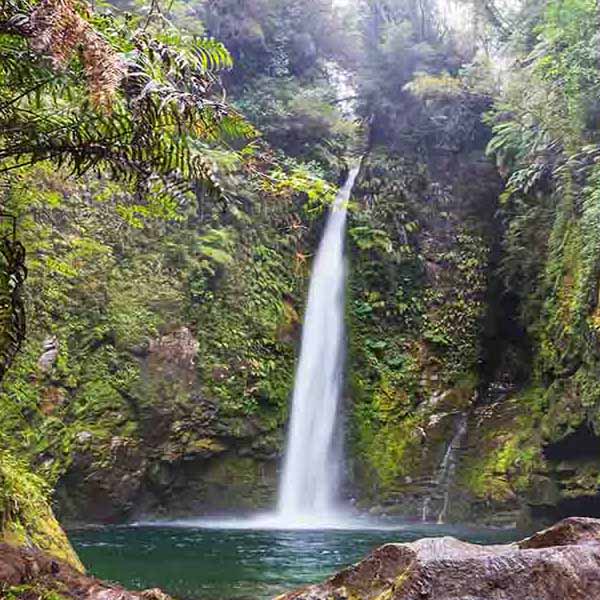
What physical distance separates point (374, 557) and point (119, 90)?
86.0 inches

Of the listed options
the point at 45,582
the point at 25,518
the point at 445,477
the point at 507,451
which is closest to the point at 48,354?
the point at 25,518

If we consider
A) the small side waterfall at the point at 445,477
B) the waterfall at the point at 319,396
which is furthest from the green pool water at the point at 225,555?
the waterfall at the point at 319,396

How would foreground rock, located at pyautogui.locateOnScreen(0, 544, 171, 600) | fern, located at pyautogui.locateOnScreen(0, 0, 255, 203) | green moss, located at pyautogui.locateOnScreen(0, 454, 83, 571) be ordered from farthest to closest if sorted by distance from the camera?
green moss, located at pyautogui.locateOnScreen(0, 454, 83, 571)
fern, located at pyautogui.locateOnScreen(0, 0, 255, 203)
foreground rock, located at pyautogui.locateOnScreen(0, 544, 171, 600)

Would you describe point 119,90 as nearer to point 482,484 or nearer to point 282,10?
point 482,484

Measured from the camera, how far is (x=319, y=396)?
13.2 m

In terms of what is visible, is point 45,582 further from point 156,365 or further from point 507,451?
point 507,451

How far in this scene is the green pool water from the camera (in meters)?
6.01

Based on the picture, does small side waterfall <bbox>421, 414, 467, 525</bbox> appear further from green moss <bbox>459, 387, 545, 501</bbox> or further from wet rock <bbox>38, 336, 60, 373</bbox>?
wet rock <bbox>38, 336, 60, 373</bbox>

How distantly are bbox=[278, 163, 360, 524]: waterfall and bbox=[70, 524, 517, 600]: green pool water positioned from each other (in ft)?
6.88

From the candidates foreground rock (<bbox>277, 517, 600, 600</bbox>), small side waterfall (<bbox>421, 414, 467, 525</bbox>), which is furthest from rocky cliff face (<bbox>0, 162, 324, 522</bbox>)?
foreground rock (<bbox>277, 517, 600, 600</bbox>)

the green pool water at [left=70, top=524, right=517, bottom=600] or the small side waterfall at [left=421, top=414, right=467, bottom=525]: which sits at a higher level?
the small side waterfall at [left=421, top=414, right=467, bottom=525]

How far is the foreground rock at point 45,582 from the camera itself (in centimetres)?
236

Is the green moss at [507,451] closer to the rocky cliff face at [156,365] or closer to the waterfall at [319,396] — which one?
the waterfall at [319,396]

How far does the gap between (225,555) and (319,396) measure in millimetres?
5871
